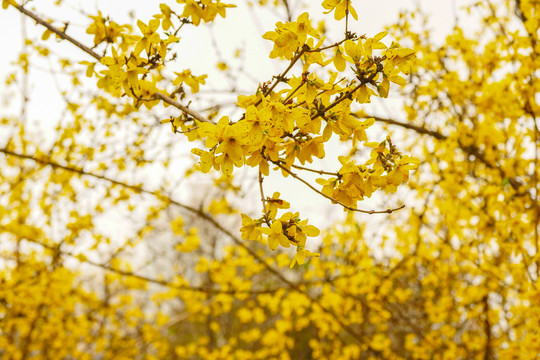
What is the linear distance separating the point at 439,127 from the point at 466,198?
3.11 feet

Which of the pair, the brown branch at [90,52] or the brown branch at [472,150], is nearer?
the brown branch at [90,52]

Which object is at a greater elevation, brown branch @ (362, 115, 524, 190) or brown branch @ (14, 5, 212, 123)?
brown branch @ (362, 115, 524, 190)

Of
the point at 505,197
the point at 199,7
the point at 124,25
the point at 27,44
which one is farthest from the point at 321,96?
the point at 27,44

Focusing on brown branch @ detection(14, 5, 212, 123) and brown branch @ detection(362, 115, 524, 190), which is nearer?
brown branch @ detection(14, 5, 212, 123)

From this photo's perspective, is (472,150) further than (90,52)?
Yes

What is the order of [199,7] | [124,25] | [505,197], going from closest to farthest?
[199,7], [124,25], [505,197]

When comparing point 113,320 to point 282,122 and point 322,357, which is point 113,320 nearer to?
point 322,357

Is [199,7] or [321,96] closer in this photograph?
[321,96]

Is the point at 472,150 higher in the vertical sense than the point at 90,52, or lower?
higher

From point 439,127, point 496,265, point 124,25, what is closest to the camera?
point 124,25

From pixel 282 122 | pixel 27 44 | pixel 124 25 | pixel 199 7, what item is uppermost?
pixel 27 44

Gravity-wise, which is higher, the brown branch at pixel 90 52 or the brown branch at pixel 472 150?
the brown branch at pixel 472 150

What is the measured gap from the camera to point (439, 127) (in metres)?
3.96

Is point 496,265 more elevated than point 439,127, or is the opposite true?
point 439,127
